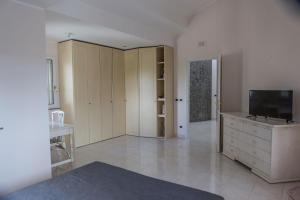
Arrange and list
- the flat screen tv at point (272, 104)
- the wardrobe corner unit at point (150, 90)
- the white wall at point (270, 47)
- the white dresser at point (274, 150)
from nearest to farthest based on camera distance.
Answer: the white dresser at point (274, 150), the flat screen tv at point (272, 104), the white wall at point (270, 47), the wardrobe corner unit at point (150, 90)

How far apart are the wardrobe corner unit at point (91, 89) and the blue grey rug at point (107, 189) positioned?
2.88 meters

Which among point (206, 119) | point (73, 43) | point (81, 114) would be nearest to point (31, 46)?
point (73, 43)

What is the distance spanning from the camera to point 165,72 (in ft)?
18.6

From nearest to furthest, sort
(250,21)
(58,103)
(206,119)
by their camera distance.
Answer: (250,21) → (58,103) → (206,119)

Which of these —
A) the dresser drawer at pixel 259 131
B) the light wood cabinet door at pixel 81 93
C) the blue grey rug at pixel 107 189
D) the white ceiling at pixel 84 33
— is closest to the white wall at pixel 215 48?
the white ceiling at pixel 84 33

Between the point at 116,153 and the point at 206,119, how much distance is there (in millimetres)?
5014

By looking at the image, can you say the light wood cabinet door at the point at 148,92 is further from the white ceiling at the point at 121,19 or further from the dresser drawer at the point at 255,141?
the dresser drawer at the point at 255,141

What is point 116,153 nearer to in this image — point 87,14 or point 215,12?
point 87,14

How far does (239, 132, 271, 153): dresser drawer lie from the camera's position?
125 inches

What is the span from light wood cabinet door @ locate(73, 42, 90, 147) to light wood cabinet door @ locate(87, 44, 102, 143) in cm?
10

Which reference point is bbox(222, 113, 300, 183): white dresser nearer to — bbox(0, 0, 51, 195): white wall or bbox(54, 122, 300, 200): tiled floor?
bbox(54, 122, 300, 200): tiled floor

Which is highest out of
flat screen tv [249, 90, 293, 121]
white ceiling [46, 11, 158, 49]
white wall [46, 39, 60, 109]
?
white ceiling [46, 11, 158, 49]

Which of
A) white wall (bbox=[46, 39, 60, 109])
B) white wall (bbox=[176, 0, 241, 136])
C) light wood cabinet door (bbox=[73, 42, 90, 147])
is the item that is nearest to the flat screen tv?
white wall (bbox=[176, 0, 241, 136])

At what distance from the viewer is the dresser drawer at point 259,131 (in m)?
3.15
